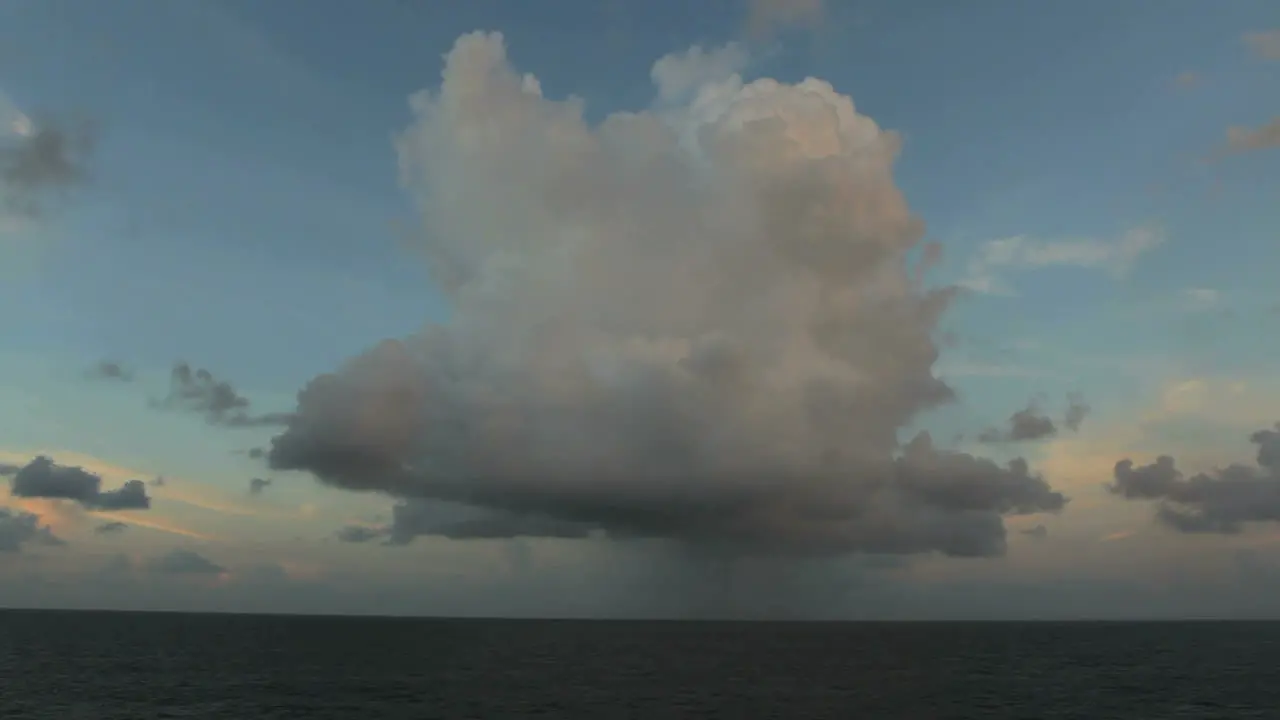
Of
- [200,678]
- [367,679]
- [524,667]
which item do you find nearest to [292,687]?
[367,679]

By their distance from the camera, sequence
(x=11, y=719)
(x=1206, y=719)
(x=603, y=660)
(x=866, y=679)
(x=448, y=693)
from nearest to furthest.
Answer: (x=11, y=719)
(x=1206, y=719)
(x=448, y=693)
(x=866, y=679)
(x=603, y=660)

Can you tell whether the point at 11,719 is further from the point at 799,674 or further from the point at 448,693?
the point at 799,674

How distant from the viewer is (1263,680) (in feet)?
485

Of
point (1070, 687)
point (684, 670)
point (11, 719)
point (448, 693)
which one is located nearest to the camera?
point (11, 719)

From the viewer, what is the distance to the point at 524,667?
16050cm

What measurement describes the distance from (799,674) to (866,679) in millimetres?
11841

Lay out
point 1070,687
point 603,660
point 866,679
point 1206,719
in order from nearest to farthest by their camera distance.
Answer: point 1206,719 → point 1070,687 → point 866,679 → point 603,660

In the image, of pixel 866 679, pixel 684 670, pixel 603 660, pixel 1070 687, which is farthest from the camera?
pixel 603 660

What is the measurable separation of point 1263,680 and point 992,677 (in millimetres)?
44420

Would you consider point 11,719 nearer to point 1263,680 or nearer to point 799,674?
point 799,674

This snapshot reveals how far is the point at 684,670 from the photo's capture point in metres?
157

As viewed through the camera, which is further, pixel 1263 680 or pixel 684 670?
pixel 684 670

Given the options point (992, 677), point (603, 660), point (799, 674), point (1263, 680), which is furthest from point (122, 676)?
point (1263, 680)

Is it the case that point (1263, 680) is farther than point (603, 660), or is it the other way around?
point (603, 660)
